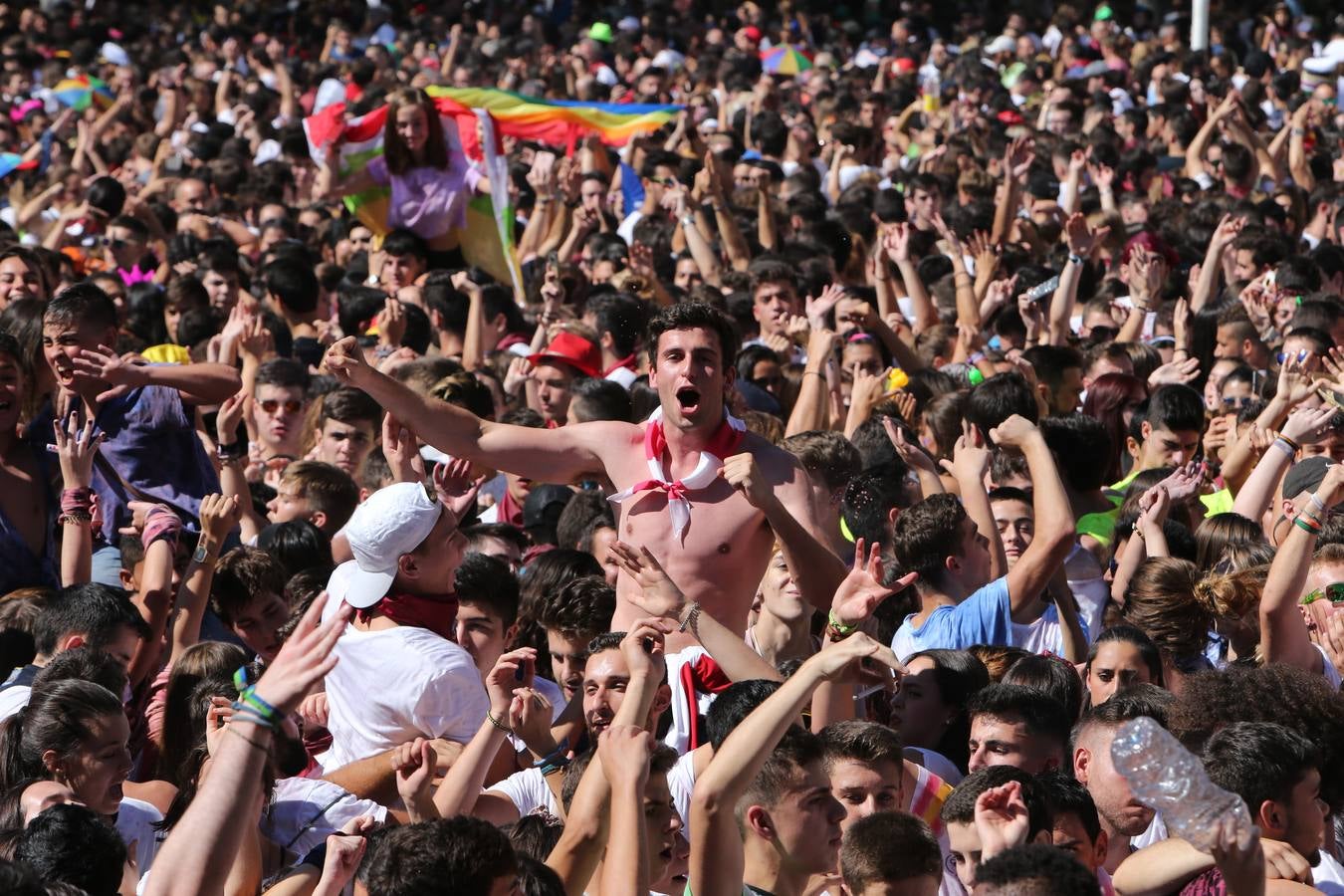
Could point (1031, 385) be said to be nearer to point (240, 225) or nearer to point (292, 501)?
point (292, 501)

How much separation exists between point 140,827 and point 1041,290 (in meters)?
5.93

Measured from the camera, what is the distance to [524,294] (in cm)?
1144

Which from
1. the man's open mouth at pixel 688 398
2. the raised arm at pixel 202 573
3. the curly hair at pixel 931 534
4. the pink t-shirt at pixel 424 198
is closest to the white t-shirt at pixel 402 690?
the man's open mouth at pixel 688 398

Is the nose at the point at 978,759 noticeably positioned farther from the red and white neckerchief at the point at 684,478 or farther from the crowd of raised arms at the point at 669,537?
the red and white neckerchief at the point at 684,478

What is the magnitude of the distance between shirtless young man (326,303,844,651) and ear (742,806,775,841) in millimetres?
1102

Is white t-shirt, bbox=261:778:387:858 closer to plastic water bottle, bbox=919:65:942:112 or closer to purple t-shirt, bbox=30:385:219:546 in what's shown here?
purple t-shirt, bbox=30:385:219:546

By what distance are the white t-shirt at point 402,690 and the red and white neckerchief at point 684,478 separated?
0.72 metres

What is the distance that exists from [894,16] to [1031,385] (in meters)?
17.3

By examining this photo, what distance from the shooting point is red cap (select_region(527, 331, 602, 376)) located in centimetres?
841

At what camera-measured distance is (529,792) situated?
4680 mm

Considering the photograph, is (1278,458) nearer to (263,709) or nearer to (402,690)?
(402,690)

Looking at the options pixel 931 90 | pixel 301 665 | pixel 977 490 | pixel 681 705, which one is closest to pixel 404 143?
pixel 977 490

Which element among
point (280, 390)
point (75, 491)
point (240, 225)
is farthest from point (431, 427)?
point (240, 225)

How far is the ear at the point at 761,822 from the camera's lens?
411 centimetres
